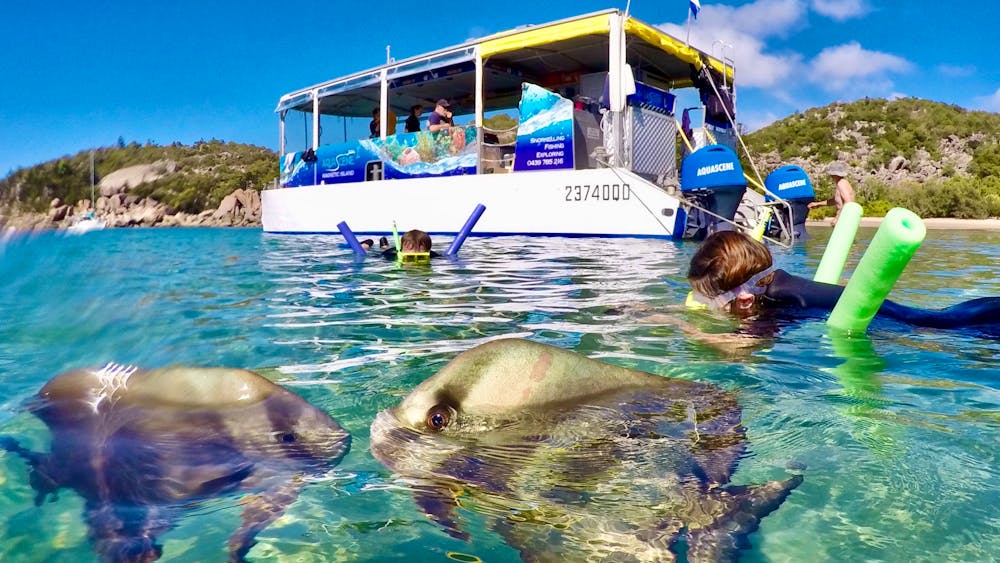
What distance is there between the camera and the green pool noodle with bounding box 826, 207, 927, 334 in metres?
2.41

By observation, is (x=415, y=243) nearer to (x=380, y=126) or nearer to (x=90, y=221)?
(x=90, y=221)

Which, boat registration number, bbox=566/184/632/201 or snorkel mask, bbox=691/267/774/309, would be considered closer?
snorkel mask, bbox=691/267/774/309

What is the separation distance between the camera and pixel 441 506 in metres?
1.42

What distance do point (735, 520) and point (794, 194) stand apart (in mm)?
10254

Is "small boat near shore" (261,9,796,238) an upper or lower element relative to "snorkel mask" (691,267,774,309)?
upper

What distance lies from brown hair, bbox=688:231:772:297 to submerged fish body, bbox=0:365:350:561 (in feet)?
7.00

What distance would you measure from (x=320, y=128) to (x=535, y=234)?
7.69 meters

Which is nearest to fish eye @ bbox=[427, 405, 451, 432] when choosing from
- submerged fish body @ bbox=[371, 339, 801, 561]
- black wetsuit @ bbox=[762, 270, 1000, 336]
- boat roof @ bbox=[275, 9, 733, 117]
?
submerged fish body @ bbox=[371, 339, 801, 561]

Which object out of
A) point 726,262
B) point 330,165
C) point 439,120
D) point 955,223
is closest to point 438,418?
point 726,262

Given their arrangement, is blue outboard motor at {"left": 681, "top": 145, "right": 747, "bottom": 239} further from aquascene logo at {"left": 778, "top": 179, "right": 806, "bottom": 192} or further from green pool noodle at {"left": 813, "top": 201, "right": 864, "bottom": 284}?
green pool noodle at {"left": 813, "top": 201, "right": 864, "bottom": 284}

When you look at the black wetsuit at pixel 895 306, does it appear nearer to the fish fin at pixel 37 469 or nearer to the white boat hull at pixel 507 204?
the fish fin at pixel 37 469

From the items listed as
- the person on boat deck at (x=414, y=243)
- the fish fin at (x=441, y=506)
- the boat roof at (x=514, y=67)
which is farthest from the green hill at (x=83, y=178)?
the boat roof at (x=514, y=67)

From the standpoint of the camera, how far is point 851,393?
228 cm

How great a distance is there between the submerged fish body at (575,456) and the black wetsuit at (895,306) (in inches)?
56.1
